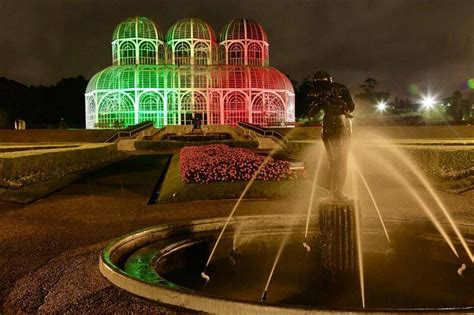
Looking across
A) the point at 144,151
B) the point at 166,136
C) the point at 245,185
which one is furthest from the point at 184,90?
the point at 245,185

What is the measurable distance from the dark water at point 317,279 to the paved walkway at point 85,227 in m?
1.17

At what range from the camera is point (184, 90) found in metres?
53.3

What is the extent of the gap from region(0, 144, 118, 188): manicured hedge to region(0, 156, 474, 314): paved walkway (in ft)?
4.07

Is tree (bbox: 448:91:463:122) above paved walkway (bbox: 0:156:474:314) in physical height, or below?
above

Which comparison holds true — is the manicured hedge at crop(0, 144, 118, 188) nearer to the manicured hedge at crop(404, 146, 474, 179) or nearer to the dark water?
the dark water

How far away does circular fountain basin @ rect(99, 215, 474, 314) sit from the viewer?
527cm

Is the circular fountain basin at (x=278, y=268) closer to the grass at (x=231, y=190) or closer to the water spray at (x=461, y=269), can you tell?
the water spray at (x=461, y=269)

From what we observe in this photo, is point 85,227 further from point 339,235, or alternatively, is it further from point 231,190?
point 339,235

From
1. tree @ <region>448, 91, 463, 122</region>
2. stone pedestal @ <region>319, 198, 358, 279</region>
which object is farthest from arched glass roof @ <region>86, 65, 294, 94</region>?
stone pedestal @ <region>319, 198, 358, 279</region>

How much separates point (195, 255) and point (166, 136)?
38042 millimetres

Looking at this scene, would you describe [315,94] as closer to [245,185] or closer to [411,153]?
[245,185]

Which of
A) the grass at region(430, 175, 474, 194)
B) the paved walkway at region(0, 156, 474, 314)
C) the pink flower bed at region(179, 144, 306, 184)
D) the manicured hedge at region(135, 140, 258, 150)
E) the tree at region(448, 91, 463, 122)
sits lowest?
the paved walkway at region(0, 156, 474, 314)

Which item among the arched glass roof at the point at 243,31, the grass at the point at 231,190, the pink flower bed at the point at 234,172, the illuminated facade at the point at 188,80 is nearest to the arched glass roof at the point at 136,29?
the illuminated facade at the point at 188,80

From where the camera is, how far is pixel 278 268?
7.32 metres
